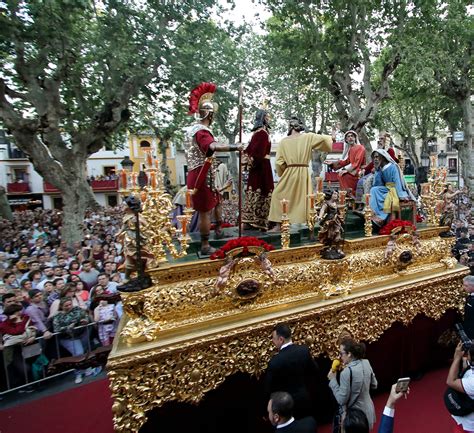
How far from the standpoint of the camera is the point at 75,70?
41.9 ft

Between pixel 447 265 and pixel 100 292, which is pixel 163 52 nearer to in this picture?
pixel 100 292

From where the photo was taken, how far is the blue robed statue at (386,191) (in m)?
5.85

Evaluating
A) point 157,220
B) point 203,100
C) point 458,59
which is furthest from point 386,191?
point 458,59

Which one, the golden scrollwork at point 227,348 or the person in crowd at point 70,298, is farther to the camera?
the person in crowd at point 70,298

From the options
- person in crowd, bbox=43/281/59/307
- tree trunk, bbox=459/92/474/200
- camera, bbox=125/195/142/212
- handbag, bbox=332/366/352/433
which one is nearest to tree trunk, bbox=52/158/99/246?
person in crowd, bbox=43/281/59/307

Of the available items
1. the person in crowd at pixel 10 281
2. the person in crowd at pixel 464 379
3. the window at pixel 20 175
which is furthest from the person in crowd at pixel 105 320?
the window at pixel 20 175

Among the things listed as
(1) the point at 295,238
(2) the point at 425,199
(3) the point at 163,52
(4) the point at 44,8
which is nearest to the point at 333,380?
(1) the point at 295,238

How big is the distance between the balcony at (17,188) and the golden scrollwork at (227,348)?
38.8 metres

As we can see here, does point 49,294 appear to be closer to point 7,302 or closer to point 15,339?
point 7,302

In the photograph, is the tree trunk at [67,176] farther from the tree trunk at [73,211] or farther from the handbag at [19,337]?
the handbag at [19,337]

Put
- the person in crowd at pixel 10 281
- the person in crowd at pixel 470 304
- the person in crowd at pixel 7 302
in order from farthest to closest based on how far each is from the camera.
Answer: the person in crowd at pixel 10 281, the person in crowd at pixel 7 302, the person in crowd at pixel 470 304

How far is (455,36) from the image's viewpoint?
16.0m

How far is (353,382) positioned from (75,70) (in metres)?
13.8

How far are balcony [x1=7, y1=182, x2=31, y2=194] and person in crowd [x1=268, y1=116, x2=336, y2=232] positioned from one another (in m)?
37.9
